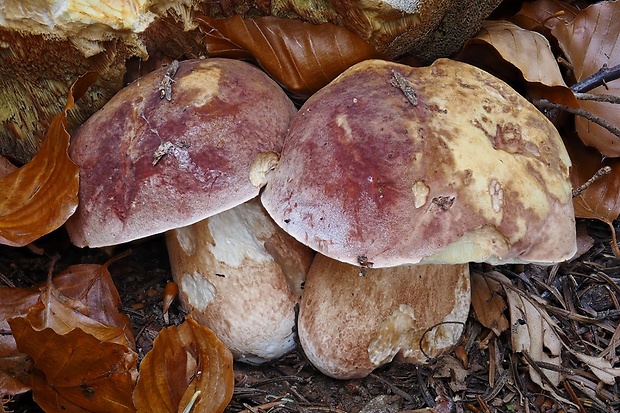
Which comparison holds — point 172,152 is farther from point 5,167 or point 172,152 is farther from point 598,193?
point 598,193

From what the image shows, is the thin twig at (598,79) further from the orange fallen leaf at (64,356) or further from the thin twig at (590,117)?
the orange fallen leaf at (64,356)

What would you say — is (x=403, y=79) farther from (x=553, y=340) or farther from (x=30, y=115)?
(x=30, y=115)

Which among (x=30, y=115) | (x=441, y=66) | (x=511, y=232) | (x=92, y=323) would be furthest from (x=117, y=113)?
(x=511, y=232)

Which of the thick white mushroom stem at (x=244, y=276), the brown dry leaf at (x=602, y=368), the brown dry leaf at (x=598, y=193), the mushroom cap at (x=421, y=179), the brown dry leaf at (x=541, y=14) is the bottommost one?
the brown dry leaf at (x=602, y=368)

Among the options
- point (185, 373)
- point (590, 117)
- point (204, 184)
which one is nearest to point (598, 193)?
point (590, 117)

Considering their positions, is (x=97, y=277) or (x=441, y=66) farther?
(x=97, y=277)

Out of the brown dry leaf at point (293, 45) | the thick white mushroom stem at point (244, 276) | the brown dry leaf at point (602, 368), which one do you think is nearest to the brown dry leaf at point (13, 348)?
the thick white mushroom stem at point (244, 276)
